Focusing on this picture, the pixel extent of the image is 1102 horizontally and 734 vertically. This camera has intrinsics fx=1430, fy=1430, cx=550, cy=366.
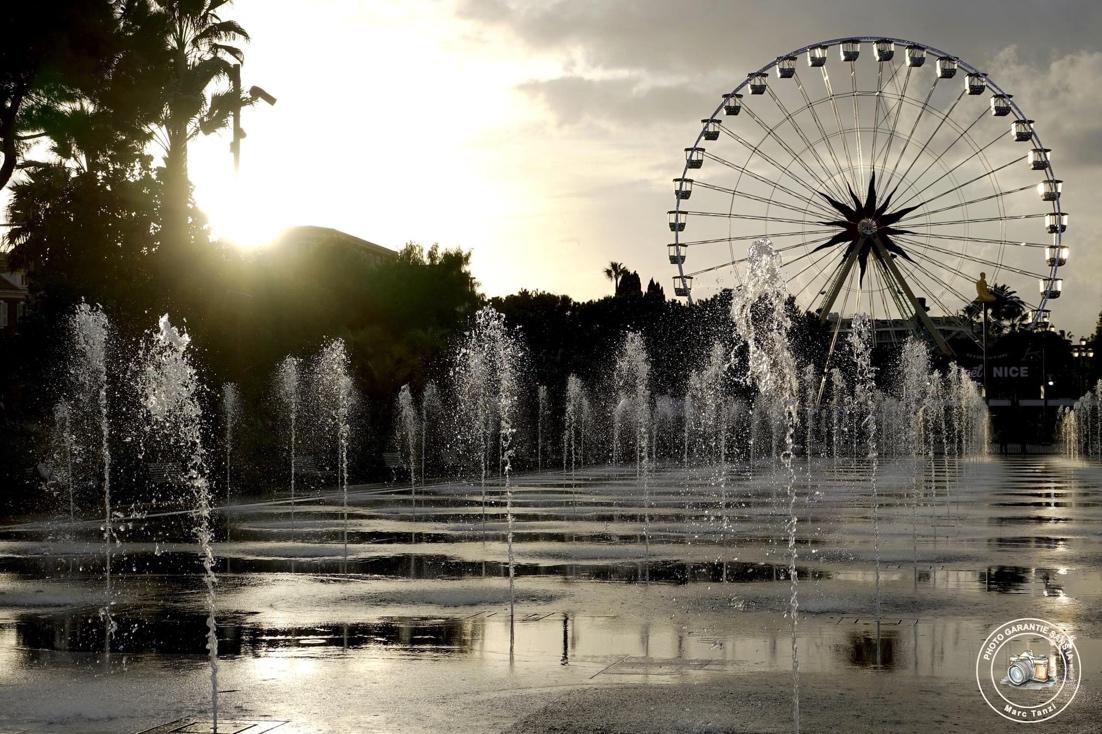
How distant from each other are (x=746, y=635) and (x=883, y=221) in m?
40.2

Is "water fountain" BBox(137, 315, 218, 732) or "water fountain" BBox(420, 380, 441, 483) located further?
"water fountain" BBox(420, 380, 441, 483)

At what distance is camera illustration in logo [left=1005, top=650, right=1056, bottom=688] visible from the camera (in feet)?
27.9

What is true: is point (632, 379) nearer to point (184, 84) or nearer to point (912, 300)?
point (912, 300)

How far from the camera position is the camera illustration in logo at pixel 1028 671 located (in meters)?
7.78

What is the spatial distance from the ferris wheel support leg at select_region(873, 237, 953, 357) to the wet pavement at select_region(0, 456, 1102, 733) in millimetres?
26951

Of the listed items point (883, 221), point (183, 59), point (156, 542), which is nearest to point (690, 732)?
point (156, 542)

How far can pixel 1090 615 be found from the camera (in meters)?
11.2

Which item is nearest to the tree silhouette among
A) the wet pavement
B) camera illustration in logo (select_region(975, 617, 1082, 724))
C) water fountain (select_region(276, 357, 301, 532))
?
the wet pavement

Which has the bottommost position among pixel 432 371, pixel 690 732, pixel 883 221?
pixel 690 732

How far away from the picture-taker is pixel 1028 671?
29.1ft

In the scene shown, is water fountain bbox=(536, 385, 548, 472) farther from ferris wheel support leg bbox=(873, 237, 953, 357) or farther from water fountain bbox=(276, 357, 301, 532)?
water fountain bbox=(276, 357, 301, 532)

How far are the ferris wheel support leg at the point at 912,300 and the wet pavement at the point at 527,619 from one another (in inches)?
1061

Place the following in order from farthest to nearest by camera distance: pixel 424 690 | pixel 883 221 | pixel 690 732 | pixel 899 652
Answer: pixel 883 221 → pixel 899 652 → pixel 424 690 → pixel 690 732

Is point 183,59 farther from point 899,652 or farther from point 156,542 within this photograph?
point 899,652
